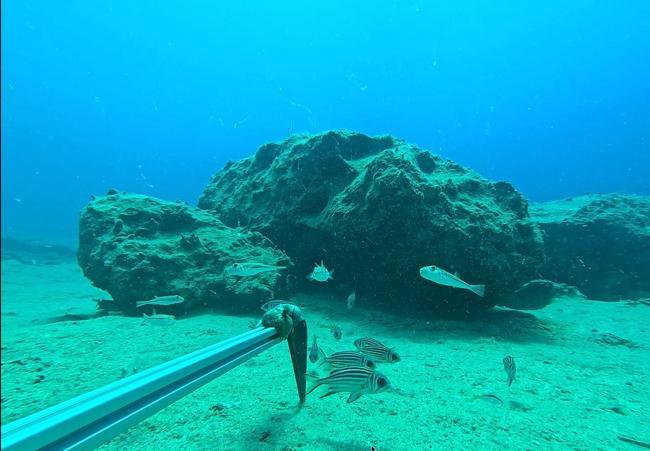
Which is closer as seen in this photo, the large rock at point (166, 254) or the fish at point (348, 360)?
the fish at point (348, 360)

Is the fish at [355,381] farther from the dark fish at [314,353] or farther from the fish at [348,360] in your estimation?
the dark fish at [314,353]

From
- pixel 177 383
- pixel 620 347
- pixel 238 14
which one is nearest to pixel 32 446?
pixel 177 383

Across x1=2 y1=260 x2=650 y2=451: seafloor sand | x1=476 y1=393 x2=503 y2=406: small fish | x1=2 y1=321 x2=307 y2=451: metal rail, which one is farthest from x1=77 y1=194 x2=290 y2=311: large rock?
x1=2 y1=321 x2=307 y2=451: metal rail

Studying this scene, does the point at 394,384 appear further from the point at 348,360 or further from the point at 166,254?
the point at 166,254

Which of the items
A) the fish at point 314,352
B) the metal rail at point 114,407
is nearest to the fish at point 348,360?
the fish at point 314,352

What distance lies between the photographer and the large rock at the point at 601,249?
1136 cm

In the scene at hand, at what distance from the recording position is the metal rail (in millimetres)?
1022

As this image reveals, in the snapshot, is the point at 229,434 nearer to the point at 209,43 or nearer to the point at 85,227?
the point at 85,227

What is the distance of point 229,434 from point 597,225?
15.0 meters

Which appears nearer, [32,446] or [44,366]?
[32,446]

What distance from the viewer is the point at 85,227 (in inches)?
357

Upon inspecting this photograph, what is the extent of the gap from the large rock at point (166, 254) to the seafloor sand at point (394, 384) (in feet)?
2.73

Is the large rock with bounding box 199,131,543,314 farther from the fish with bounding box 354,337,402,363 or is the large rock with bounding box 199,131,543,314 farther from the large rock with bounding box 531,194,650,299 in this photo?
the large rock with bounding box 531,194,650,299

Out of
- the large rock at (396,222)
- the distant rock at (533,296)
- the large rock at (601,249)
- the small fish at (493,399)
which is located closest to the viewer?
the small fish at (493,399)
